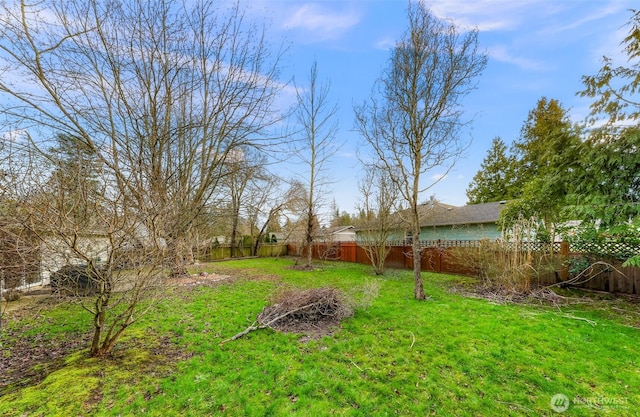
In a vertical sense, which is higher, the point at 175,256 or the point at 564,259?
the point at 175,256

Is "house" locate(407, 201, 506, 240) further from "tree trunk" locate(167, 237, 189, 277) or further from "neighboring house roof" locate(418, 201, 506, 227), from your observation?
"tree trunk" locate(167, 237, 189, 277)

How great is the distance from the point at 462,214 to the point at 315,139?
34.1ft

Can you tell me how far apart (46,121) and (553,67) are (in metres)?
13.5

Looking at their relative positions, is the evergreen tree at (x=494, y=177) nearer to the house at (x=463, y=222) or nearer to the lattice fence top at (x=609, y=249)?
the house at (x=463, y=222)

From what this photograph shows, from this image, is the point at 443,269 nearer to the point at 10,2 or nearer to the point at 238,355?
the point at 238,355

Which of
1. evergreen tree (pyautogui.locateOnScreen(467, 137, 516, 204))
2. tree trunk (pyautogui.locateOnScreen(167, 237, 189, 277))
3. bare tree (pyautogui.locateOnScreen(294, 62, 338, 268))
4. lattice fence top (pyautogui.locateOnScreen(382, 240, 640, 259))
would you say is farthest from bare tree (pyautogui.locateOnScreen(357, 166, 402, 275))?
evergreen tree (pyautogui.locateOnScreen(467, 137, 516, 204))

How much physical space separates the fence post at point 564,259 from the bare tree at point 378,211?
499 cm

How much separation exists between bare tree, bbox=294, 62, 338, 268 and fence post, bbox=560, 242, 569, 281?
30.1 feet

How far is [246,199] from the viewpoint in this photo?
1955 cm

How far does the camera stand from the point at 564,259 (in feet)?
23.1

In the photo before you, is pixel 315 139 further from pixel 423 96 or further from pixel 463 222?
pixel 463 222

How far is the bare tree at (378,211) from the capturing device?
35.1 feet

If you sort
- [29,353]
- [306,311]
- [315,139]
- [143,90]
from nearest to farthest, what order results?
1. [29,353]
2. [306,311]
3. [143,90]
4. [315,139]

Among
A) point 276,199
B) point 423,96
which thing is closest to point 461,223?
point 423,96
